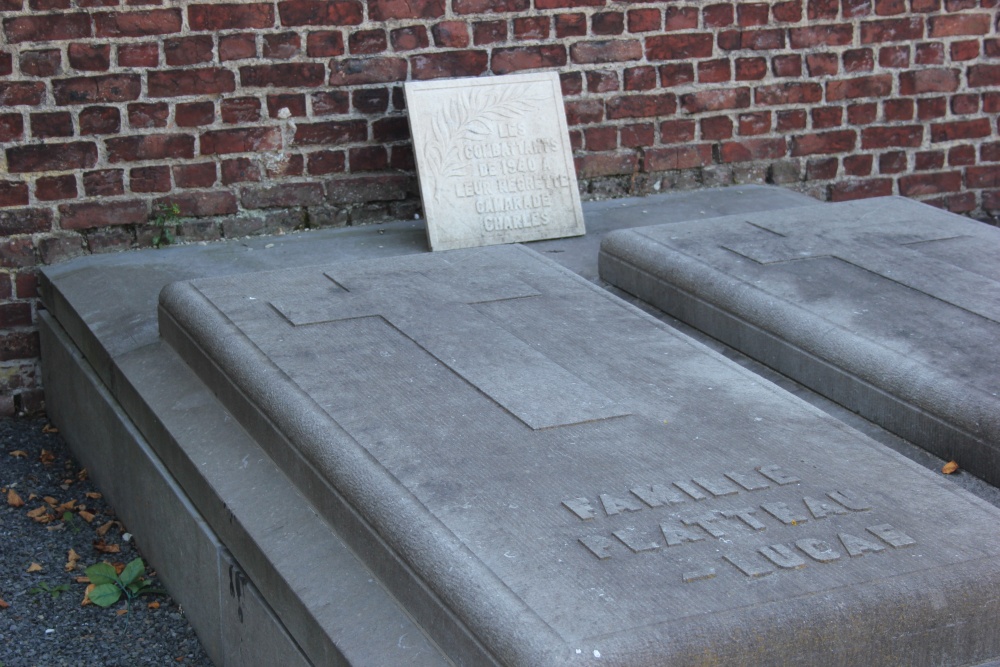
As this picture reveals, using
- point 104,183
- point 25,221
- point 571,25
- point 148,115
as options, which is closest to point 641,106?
point 571,25

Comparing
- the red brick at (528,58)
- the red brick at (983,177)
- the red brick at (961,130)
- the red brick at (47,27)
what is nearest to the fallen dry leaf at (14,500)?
the red brick at (47,27)

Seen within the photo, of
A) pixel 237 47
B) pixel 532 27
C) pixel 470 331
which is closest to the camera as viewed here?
pixel 470 331

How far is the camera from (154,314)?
2.95 meters

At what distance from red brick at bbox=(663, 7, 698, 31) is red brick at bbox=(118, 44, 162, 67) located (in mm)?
1663

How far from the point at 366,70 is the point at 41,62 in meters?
0.94

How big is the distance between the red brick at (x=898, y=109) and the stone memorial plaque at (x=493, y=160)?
4.35ft

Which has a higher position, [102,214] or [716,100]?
[716,100]

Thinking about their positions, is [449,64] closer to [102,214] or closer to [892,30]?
[102,214]

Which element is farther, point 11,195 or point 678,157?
point 678,157

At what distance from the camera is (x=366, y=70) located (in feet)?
11.7

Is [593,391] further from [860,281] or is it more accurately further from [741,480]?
[860,281]

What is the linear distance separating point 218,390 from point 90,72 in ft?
4.14

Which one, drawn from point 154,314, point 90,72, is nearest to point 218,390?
point 154,314

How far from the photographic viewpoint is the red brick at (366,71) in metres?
3.54
